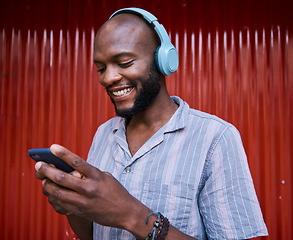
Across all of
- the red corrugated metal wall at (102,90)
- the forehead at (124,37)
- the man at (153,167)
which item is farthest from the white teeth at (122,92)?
the red corrugated metal wall at (102,90)

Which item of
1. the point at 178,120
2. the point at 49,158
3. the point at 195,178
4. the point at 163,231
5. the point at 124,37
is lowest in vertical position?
the point at 163,231

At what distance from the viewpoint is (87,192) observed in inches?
26.3

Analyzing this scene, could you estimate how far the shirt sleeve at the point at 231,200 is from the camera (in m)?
0.92

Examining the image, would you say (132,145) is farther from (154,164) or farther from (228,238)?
(228,238)

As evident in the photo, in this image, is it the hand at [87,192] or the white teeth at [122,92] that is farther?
the white teeth at [122,92]

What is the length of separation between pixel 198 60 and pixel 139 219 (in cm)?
208

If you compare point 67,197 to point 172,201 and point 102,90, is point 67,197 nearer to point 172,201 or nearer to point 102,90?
point 172,201

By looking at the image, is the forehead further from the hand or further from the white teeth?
the hand

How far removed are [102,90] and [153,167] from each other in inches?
68.4

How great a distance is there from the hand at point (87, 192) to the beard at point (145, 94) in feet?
1.53

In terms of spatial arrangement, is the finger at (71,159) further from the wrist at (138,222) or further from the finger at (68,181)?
the wrist at (138,222)

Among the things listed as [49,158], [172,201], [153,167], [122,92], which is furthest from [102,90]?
[49,158]

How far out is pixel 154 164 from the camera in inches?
41.5

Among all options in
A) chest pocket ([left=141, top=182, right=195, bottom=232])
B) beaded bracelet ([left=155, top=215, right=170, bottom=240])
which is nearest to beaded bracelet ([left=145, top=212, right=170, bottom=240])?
beaded bracelet ([left=155, top=215, right=170, bottom=240])
